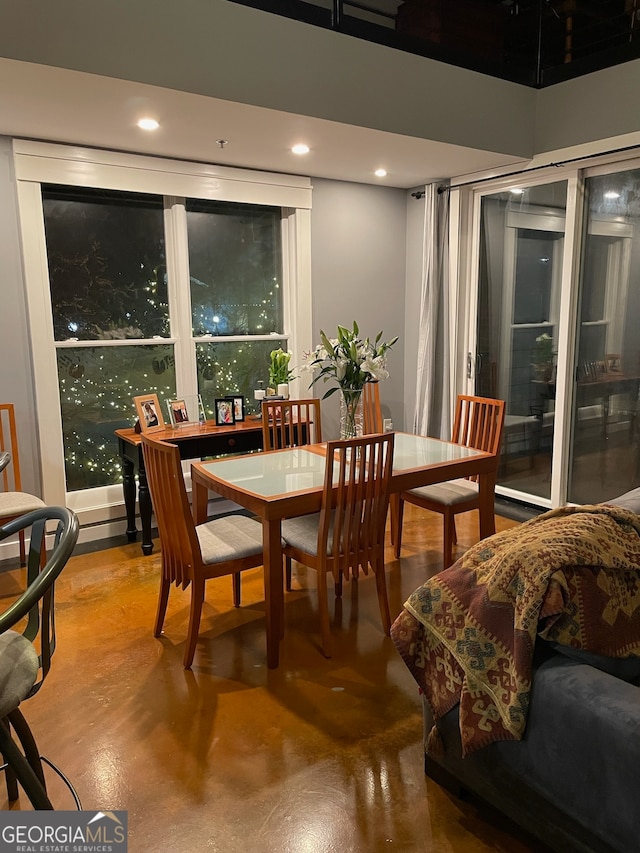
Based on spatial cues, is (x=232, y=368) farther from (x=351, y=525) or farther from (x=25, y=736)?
(x=25, y=736)

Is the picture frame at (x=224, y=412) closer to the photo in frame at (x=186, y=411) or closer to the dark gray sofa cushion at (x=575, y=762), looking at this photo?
the photo in frame at (x=186, y=411)

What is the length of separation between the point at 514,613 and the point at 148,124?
117 inches

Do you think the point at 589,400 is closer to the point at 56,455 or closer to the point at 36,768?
the point at 56,455

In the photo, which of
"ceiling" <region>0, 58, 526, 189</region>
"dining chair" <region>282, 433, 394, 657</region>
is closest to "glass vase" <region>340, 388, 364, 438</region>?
"dining chair" <region>282, 433, 394, 657</region>

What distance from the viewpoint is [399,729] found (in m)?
2.28

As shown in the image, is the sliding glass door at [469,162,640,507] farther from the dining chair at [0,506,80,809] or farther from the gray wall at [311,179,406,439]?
the dining chair at [0,506,80,809]

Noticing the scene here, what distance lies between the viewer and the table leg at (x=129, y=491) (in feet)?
13.1

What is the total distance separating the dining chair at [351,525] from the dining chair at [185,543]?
0.24 meters

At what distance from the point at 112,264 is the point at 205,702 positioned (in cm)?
284

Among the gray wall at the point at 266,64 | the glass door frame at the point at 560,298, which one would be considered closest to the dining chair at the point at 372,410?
the glass door frame at the point at 560,298

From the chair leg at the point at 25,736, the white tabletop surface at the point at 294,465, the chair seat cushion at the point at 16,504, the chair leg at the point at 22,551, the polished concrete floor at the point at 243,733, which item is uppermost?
the white tabletop surface at the point at 294,465

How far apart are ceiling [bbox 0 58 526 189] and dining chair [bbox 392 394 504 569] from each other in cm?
161

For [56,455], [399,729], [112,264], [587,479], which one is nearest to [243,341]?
[112,264]

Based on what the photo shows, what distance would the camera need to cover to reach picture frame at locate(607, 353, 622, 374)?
4.05 metres
